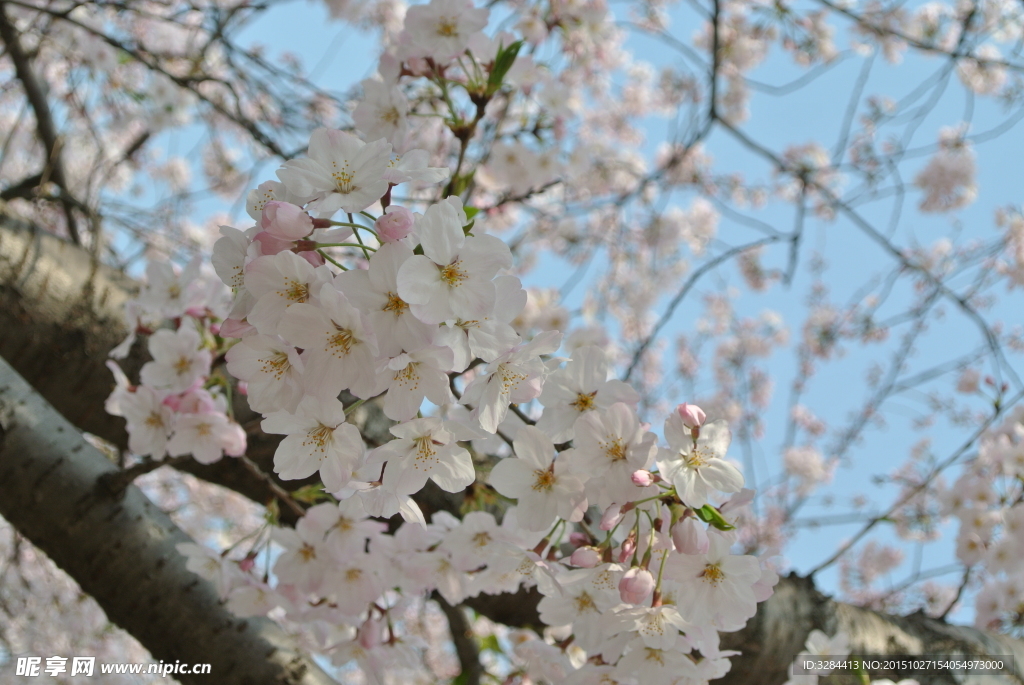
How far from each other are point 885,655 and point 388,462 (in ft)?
5.31

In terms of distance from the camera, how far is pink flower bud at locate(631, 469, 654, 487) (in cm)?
93

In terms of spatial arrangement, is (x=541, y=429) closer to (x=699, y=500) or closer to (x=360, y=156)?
(x=699, y=500)

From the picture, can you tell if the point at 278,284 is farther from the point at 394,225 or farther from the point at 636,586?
the point at 636,586

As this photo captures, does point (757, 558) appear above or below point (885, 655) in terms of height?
below

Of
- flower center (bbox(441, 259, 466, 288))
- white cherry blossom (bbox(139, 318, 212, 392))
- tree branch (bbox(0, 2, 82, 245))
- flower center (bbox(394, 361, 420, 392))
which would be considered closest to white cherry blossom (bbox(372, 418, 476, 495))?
flower center (bbox(394, 361, 420, 392))

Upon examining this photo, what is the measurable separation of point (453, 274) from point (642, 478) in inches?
14.8

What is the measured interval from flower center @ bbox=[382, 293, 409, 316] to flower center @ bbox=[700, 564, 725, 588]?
0.60 meters

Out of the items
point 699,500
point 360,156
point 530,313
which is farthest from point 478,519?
point 530,313

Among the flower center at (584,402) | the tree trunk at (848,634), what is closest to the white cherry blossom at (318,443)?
the flower center at (584,402)

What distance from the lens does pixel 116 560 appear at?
148 cm

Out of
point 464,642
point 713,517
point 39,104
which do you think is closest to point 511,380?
point 713,517

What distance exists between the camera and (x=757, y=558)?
107cm

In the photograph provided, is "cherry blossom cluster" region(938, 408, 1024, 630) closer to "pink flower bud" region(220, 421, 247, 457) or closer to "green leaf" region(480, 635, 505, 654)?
"green leaf" region(480, 635, 505, 654)

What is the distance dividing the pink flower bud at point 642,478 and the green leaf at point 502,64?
0.80 meters
